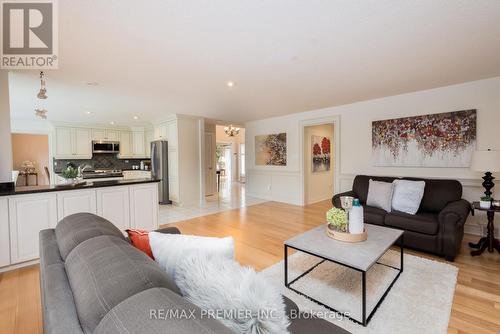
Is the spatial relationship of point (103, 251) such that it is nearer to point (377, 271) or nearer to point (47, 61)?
point (377, 271)

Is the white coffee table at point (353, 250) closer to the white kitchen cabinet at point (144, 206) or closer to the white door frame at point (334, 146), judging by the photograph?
the white kitchen cabinet at point (144, 206)

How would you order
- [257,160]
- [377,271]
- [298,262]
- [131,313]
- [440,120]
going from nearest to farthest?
[131,313] < [377,271] < [298,262] < [440,120] < [257,160]

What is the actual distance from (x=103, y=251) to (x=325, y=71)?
2906mm

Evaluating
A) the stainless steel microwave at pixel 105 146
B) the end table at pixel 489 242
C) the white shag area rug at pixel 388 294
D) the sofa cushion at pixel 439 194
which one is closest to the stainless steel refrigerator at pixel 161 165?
the stainless steel microwave at pixel 105 146

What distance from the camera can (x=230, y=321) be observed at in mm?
704

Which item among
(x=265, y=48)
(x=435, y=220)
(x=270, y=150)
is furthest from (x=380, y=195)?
(x=270, y=150)

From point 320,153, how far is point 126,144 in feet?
20.0

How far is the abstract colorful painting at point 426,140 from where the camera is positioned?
3418mm

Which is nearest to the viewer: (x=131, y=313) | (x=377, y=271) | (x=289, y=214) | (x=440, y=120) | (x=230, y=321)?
(x=131, y=313)

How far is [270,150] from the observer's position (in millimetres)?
6371

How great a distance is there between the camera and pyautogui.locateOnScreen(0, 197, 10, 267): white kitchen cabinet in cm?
244

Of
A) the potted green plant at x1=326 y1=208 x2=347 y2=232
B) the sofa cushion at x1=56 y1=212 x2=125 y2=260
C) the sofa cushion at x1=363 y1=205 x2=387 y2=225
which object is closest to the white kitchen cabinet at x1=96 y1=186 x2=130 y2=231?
the sofa cushion at x1=56 y1=212 x2=125 y2=260

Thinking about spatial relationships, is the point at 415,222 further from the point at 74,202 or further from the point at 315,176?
the point at 74,202

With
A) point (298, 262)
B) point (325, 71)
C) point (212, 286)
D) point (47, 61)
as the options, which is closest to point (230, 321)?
point (212, 286)
